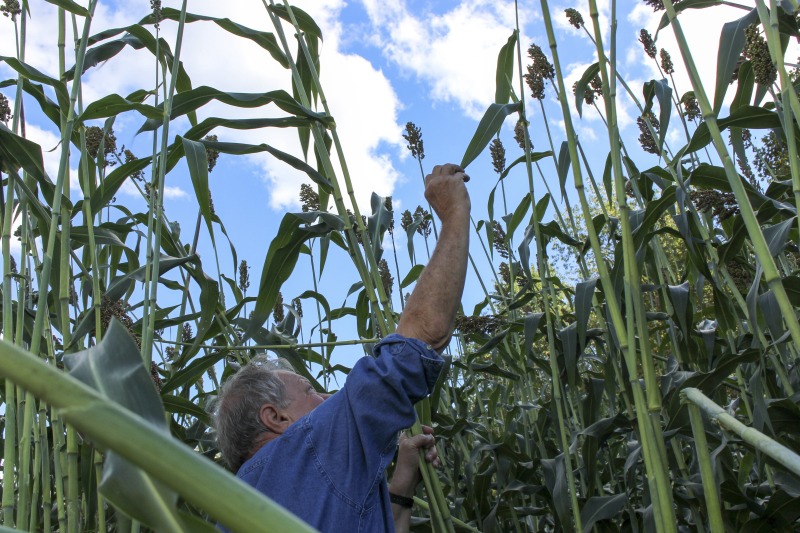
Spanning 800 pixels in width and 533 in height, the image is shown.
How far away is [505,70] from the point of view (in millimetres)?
2293

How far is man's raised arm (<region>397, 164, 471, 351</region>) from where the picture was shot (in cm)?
187

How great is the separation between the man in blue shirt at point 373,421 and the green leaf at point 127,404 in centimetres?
122

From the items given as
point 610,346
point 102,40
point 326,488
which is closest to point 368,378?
point 326,488

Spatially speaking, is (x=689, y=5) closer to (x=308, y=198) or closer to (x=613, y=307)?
(x=613, y=307)

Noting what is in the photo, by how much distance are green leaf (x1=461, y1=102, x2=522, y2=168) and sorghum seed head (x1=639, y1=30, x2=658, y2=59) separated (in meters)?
1.47

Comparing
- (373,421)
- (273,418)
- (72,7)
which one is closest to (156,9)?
(72,7)

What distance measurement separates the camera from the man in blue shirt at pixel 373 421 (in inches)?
68.9

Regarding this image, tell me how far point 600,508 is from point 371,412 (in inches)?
28.3

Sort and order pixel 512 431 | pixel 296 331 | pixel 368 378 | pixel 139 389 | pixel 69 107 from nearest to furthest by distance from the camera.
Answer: pixel 139 389
pixel 368 378
pixel 69 107
pixel 296 331
pixel 512 431

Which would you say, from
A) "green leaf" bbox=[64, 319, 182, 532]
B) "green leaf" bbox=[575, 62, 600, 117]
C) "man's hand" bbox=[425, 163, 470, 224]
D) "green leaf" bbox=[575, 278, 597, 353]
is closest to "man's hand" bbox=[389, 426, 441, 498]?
"green leaf" bbox=[575, 278, 597, 353]

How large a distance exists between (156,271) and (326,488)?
2.31 feet

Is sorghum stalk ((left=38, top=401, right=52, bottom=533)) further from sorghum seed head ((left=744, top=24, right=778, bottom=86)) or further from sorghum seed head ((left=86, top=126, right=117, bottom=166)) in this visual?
sorghum seed head ((left=744, top=24, right=778, bottom=86))

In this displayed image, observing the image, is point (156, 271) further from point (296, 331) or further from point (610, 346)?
point (610, 346)

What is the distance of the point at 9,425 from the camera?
1.87 meters
